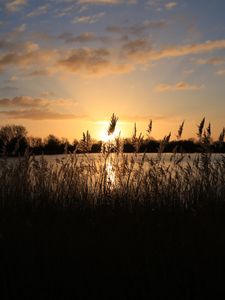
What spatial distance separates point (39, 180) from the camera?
7473 millimetres

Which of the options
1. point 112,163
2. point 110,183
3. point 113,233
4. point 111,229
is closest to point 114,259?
point 113,233

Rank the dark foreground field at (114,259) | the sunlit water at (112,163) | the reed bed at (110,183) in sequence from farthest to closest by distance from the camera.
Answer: the sunlit water at (112,163) → the reed bed at (110,183) → the dark foreground field at (114,259)

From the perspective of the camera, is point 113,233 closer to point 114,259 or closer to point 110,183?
point 114,259

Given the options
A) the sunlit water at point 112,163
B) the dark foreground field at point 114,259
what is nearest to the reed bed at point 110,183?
the sunlit water at point 112,163

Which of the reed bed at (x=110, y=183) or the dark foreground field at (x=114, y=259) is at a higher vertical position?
the reed bed at (x=110, y=183)

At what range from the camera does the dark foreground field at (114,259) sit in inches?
136

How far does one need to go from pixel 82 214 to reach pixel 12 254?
1.75m

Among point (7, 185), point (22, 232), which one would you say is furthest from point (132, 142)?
point (22, 232)

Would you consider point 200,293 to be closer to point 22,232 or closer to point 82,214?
point 22,232

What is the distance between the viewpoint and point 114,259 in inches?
153

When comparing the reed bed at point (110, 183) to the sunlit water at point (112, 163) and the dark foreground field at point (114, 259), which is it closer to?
the sunlit water at point (112, 163)

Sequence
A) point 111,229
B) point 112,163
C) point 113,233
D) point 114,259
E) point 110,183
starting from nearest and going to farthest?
point 114,259, point 113,233, point 111,229, point 110,183, point 112,163

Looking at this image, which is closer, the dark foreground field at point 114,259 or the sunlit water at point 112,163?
the dark foreground field at point 114,259

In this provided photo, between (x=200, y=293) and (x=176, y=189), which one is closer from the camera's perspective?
(x=200, y=293)
